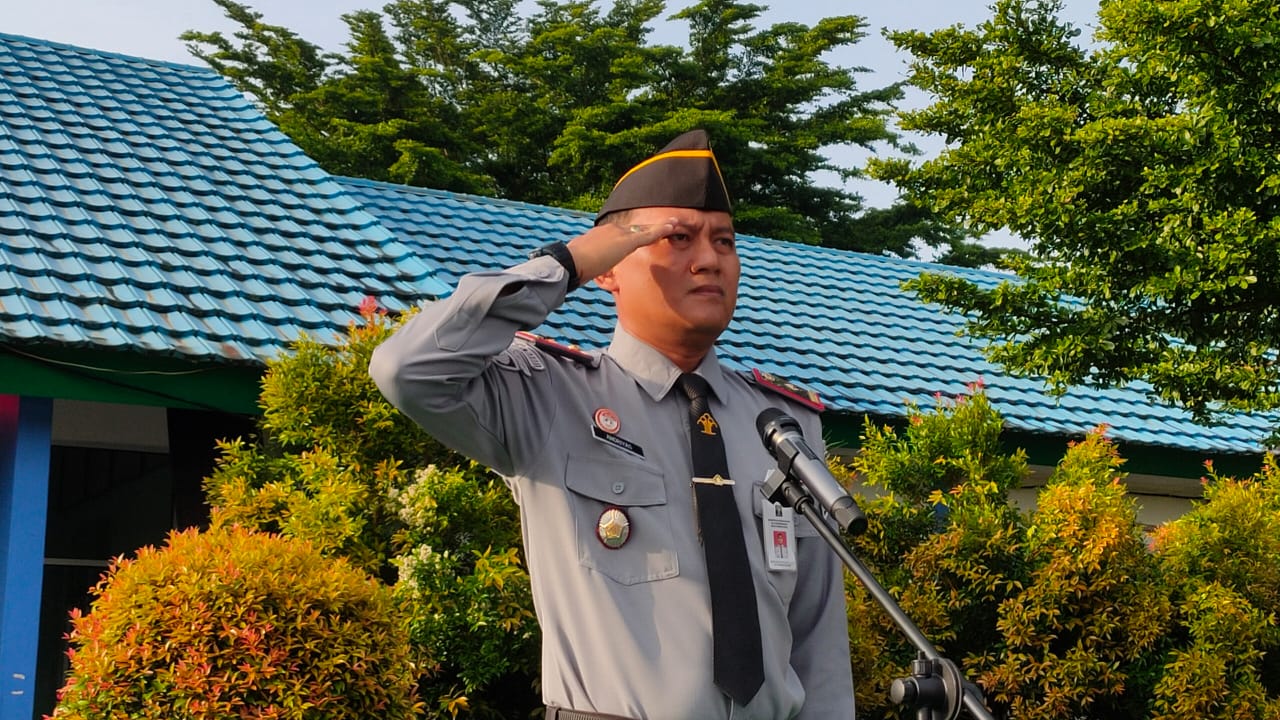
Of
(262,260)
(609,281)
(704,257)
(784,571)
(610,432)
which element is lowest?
(262,260)

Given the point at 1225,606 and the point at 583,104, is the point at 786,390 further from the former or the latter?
the point at 583,104

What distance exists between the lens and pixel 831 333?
11.0 meters

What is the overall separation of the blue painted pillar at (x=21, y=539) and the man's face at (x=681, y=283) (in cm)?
394

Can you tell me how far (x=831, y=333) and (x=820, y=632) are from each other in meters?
7.97

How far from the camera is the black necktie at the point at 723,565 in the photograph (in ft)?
9.29

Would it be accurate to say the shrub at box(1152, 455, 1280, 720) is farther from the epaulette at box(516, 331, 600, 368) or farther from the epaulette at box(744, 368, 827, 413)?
the epaulette at box(516, 331, 600, 368)

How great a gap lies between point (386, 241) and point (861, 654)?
425 centimetres

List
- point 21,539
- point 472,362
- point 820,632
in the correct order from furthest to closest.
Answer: point 21,539 < point 820,632 < point 472,362

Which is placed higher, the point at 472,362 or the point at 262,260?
the point at 472,362

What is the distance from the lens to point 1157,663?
6168 millimetres

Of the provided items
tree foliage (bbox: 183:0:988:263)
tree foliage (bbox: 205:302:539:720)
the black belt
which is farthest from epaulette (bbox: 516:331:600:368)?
tree foliage (bbox: 183:0:988:263)

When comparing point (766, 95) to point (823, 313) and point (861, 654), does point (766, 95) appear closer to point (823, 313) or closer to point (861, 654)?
point (823, 313)

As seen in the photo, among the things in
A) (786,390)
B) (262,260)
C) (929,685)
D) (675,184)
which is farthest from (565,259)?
(262,260)

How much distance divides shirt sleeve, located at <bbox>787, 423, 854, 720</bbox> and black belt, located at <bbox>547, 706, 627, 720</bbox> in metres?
0.55
